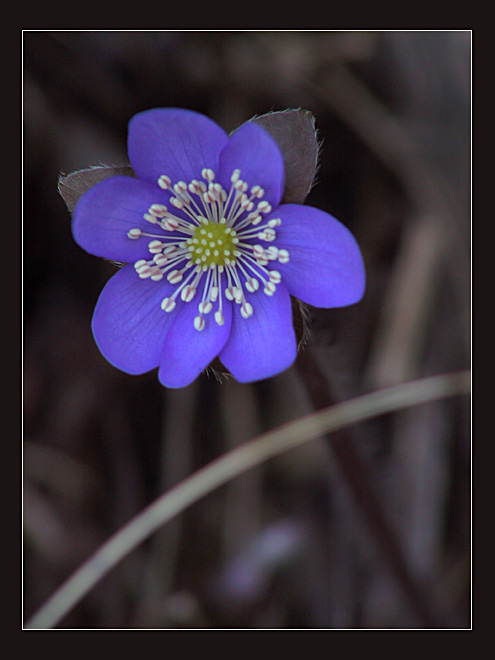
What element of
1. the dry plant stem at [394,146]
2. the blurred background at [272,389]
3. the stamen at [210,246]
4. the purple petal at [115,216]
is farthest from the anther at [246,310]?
the dry plant stem at [394,146]

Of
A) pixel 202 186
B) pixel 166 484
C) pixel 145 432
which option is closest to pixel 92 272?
pixel 145 432

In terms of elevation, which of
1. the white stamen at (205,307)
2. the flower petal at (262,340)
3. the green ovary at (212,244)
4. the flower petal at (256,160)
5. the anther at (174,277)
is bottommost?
the flower petal at (262,340)

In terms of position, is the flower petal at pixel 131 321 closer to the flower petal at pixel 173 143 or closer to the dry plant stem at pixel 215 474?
the flower petal at pixel 173 143

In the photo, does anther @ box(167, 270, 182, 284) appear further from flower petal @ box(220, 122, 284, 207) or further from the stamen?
flower petal @ box(220, 122, 284, 207)

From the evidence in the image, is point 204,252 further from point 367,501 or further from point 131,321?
point 367,501

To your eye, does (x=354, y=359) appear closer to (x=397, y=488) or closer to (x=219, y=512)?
(x=397, y=488)
